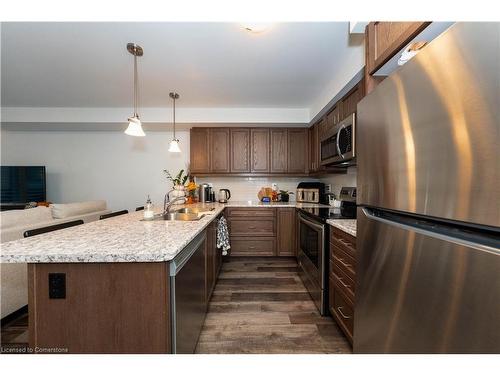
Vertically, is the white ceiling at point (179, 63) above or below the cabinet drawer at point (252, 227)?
above

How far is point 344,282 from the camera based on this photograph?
1.44 m

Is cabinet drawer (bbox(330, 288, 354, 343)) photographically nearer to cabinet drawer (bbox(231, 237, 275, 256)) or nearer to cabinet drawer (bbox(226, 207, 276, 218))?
cabinet drawer (bbox(231, 237, 275, 256))

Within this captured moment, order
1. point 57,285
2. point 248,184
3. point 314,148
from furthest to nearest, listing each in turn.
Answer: point 248,184 < point 314,148 < point 57,285

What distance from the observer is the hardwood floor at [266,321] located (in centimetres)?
142

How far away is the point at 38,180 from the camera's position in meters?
3.58

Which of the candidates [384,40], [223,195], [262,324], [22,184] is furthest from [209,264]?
[22,184]

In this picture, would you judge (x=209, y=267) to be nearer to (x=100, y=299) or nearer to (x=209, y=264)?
(x=209, y=264)

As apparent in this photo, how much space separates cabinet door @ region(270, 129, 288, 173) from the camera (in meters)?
3.45

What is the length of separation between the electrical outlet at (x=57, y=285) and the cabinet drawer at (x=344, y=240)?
59.0 inches

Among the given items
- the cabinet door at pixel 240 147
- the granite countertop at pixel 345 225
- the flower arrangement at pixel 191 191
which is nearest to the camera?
the granite countertop at pixel 345 225

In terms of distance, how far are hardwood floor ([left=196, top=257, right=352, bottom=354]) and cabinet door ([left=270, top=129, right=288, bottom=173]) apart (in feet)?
5.68

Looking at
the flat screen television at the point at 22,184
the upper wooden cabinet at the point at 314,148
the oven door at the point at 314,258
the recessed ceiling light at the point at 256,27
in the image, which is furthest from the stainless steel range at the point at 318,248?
the flat screen television at the point at 22,184

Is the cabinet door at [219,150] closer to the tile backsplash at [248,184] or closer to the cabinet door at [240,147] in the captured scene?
the cabinet door at [240,147]

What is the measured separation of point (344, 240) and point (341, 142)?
3.18ft
